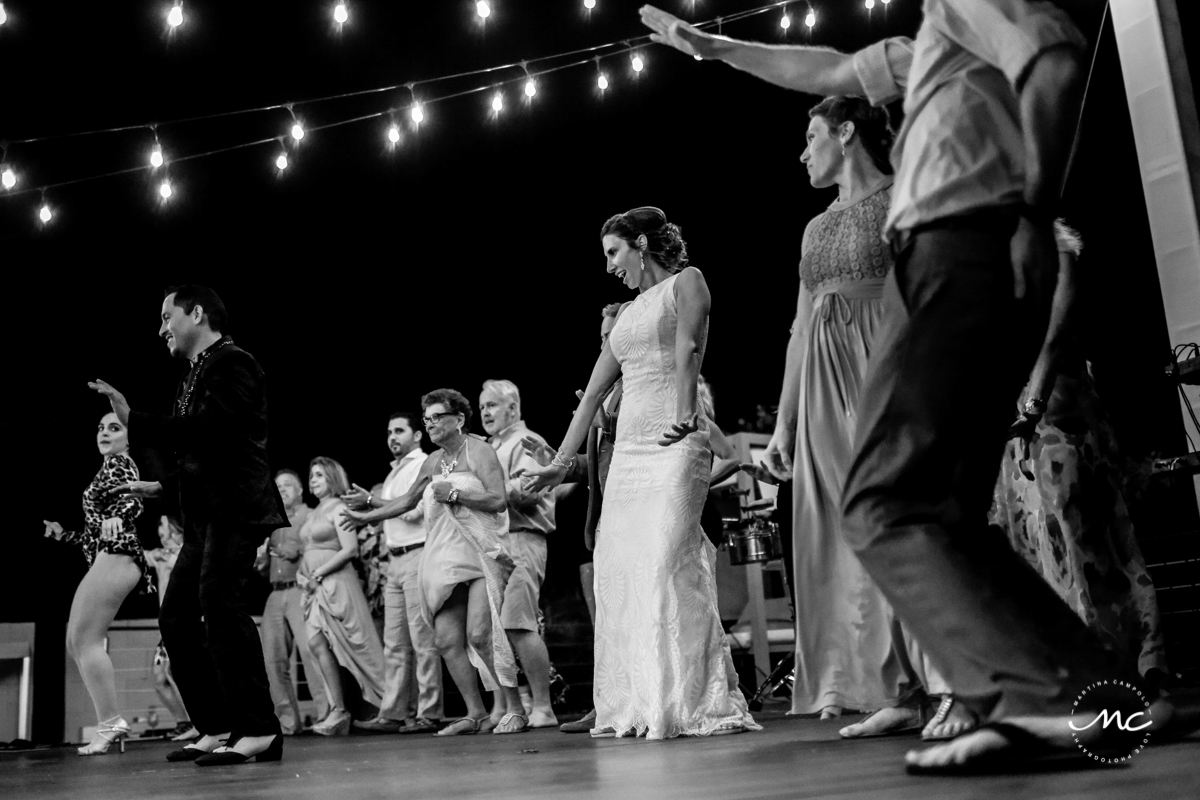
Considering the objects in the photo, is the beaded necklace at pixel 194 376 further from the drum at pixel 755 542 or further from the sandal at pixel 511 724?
the drum at pixel 755 542

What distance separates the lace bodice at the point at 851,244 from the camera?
2.74 meters

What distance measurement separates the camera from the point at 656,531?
360cm

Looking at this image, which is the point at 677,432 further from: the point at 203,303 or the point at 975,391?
the point at 975,391

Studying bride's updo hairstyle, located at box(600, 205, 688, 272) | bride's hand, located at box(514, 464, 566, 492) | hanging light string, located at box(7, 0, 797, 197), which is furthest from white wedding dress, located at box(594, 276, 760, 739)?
hanging light string, located at box(7, 0, 797, 197)

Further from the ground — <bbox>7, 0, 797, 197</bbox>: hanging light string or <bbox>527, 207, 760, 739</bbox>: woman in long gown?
<bbox>7, 0, 797, 197</bbox>: hanging light string

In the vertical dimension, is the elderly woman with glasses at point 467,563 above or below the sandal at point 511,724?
above

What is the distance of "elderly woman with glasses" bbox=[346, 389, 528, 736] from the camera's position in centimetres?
507

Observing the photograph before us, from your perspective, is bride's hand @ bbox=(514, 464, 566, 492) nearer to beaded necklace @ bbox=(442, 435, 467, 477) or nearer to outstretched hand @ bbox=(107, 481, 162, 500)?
outstretched hand @ bbox=(107, 481, 162, 500)

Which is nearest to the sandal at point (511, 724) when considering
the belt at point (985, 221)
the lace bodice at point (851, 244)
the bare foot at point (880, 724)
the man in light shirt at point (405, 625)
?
the man in light shirt at point (405, 625)

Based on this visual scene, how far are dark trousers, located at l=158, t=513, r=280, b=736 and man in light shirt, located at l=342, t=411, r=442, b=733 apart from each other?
2267 mm

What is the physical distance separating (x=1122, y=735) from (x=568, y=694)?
7.39m

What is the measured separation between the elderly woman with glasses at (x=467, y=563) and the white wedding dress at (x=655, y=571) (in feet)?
4.47

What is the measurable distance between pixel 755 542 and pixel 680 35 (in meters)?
4.23

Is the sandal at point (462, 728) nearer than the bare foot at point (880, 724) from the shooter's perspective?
No
